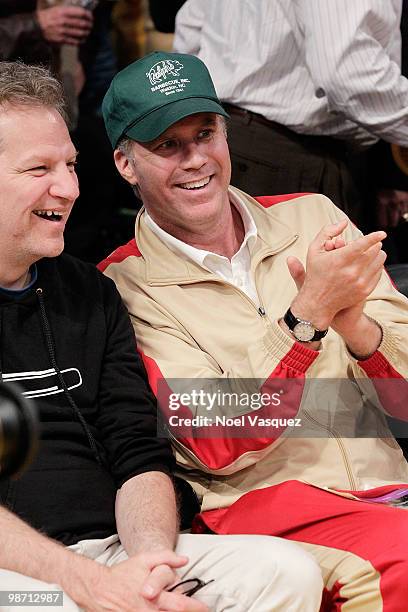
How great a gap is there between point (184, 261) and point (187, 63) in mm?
475

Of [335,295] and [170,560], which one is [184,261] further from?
[170,560]

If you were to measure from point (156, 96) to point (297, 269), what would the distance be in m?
0.57

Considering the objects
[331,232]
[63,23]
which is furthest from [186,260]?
[63,23]

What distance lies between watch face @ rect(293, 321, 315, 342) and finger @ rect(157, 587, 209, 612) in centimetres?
59

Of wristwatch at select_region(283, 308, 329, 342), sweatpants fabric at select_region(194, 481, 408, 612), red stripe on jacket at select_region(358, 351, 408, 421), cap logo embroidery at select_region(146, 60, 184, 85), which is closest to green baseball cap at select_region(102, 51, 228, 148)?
cap logo embroidery at select_region(146, 60, 184, 85)

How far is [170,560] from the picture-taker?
2068mm

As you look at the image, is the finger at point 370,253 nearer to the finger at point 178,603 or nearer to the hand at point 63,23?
the finger at point 178,603

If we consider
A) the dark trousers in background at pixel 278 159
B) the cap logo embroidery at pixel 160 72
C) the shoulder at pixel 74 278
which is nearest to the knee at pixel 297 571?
the shoulder at pixel 74 278

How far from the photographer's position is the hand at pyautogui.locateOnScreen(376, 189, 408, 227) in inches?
138

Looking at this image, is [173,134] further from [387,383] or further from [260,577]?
[260,577]

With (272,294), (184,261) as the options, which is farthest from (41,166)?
(272,294)

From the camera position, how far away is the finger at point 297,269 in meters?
2.33

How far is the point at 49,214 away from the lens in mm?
2373

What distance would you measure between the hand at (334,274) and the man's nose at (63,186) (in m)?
0.48
